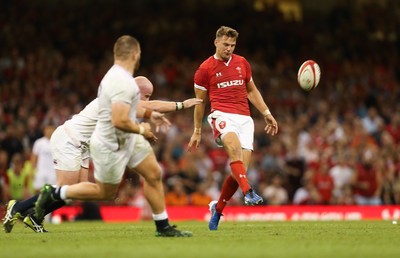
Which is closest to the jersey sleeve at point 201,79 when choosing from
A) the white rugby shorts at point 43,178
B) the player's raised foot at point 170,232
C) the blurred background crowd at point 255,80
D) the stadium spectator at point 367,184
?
the player's raised foot at point 170,232

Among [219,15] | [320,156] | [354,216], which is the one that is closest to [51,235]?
[354,216]

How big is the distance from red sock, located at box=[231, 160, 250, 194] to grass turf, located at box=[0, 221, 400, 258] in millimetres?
657

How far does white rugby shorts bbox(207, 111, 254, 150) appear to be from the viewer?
1311cm

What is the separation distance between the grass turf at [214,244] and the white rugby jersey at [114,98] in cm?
123

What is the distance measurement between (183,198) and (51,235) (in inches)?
426

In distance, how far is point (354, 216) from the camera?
22.7 m

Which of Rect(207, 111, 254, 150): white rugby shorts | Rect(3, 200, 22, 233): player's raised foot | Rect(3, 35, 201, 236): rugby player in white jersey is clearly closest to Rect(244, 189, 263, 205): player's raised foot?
Rect(207, 111, 254, 150): white rugby shorts

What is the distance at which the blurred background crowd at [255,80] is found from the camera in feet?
77.8

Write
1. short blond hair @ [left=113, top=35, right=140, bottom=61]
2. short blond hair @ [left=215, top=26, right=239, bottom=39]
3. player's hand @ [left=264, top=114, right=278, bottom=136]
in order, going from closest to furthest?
1. short blond hair @ [left=113, top=35, right=140, bottom=61]
2. short blond hair @ [left=215, top=26, right=239, bottom=39]
3. player's hand @ [left=264, top=114, right=278, bottom=136]

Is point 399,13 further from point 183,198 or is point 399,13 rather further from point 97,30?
point 183,198

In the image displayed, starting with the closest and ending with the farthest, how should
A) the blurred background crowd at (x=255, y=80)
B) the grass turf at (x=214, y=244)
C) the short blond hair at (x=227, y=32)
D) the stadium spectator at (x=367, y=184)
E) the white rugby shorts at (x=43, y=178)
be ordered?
1. the grass turf at (x=214, y=244)
2. the short blond hair at (x=227, y=32)
3. the white rugby shorts at (x=43, y=178)
4. the blurred background crowd at (x=255, y=80)
5. the stadium spectator at (x=367, y=184)

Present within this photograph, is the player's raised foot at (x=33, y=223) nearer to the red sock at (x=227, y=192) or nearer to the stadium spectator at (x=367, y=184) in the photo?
the red sock at (x=227, y=192)

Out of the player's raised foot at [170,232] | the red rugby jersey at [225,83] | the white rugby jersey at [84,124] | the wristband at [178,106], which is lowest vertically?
the player's raised foot at [170,232]

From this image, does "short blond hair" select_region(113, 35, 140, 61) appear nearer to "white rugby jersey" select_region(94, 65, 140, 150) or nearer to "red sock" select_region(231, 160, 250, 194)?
"white rugby jersey" select_region(94, 65, 140, 150)
